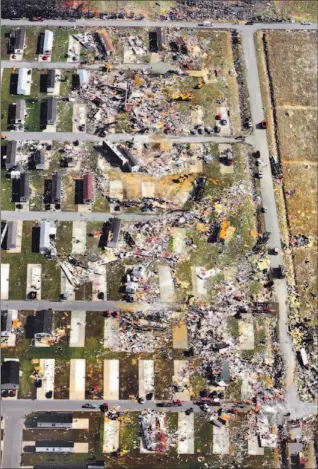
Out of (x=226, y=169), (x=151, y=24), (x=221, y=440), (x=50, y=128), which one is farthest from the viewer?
(x=151, y=24)

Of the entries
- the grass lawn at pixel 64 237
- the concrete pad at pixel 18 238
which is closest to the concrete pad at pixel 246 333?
the grass lawn at pixel 64 237

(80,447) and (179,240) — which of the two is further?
(179,240)

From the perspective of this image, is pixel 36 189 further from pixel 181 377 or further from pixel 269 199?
pixel 269 199

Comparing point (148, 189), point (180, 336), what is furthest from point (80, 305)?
point (148, 189)

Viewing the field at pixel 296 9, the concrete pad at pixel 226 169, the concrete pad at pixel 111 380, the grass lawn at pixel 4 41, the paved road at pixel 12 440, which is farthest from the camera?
the field at pixel 296 9

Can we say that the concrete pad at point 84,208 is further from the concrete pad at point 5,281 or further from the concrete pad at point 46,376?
the concrete pad at point 46,376

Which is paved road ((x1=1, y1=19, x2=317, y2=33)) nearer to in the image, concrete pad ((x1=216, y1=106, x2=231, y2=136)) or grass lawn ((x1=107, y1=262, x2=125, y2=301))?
concrete pad ((x1=216, y1=106, x2=231, y2=136))

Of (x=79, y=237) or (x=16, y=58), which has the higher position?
(x=16, y=58)
